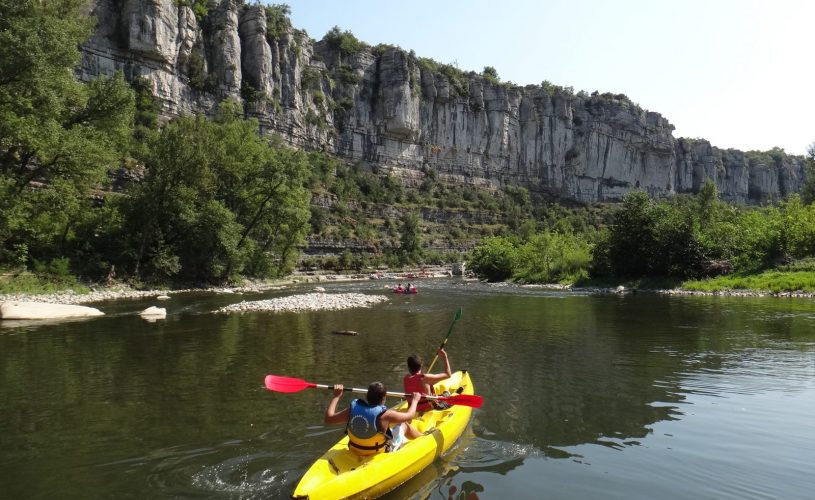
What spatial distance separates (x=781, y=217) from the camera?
36656 millimetres

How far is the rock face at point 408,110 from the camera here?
60562 millimetres

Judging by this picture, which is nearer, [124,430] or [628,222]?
[124,430]

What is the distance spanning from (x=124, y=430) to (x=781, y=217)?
43022mm

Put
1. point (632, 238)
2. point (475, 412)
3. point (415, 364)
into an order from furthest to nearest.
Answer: point (632, 238) < point (475, 412) < point (415, 364)

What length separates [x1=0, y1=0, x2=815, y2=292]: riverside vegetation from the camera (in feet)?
79.9

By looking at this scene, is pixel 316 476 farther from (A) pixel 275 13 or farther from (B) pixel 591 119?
(B) pixel 591 119

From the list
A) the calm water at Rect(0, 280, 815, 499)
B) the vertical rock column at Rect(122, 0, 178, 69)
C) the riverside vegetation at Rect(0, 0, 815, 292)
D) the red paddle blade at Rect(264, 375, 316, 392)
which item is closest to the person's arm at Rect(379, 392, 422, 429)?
the calm water at Rect(0, 280, 815, 499)

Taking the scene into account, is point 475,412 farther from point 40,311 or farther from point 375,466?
point 40,311

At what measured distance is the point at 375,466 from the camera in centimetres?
537

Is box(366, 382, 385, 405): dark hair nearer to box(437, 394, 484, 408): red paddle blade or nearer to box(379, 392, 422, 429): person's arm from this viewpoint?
box(379, 392, 422, 429): person's arm

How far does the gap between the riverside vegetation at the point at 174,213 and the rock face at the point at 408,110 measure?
918 cm

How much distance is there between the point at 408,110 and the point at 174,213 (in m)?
66.6

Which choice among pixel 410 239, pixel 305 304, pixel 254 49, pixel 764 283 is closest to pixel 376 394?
pixel 305 304

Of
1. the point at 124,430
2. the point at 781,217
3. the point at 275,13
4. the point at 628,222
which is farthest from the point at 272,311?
the point at 275,13
